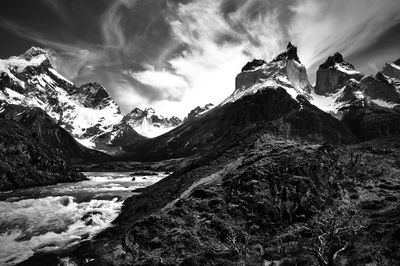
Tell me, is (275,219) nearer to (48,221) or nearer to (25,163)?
(48,221)

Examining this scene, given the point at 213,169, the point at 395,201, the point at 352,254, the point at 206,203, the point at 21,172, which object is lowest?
the point at 352,254

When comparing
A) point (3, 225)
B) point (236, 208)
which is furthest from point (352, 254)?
point (3, 225)

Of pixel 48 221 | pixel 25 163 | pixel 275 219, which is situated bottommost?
pixel 275 219

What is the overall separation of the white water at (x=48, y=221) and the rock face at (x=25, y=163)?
29.0 m

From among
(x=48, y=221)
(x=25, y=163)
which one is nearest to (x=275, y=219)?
(x=48, y=221)

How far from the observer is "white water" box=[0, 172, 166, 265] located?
51625 mm

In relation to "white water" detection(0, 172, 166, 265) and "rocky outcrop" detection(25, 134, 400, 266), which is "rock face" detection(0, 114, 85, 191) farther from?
"rocky outcrop" detection(25, 134, 400, 266)

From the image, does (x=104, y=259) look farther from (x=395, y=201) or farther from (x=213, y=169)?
(x=395, y=201)

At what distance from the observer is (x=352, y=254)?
1230 inches

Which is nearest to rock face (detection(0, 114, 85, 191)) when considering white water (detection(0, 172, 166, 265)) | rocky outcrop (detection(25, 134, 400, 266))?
white water (detection(0, 172, 166, 265))

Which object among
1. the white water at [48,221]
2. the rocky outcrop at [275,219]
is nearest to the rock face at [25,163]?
the white water at [48,221]

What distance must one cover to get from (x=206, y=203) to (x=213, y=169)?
18.2m

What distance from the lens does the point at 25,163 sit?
5369 inches

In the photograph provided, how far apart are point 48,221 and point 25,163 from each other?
82073 millimetres
